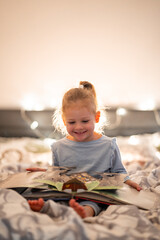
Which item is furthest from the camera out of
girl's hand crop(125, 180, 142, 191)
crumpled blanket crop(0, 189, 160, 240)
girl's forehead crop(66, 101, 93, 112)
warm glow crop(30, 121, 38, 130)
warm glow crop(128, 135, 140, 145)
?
warm glow crop(30, 121, 38, 130)

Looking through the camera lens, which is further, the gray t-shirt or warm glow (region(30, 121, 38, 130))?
warm glow (region(30, 121, 38, 130))

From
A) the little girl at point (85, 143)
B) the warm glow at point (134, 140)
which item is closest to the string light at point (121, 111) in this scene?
the warm glow at point (134, 140)

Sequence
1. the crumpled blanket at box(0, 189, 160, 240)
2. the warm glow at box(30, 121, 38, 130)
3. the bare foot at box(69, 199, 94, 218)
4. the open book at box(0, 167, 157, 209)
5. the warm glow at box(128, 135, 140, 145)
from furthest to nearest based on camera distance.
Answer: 1. the warm glow at box(30, 121, 38, 130)
2. the warm glow at box(128, 135, 140, 145)
3. the open book at box(0, 167, 157, 209)
4. the bare foot at box(69, 199, 94, 218)
5. the crumpled blanket at box(0, 189, 160, 240)

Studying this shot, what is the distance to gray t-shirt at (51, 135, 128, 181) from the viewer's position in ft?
3.16

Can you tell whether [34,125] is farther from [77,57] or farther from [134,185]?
[134,185]

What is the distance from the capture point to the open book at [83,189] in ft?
2.35

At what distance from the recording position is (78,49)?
2088 mm

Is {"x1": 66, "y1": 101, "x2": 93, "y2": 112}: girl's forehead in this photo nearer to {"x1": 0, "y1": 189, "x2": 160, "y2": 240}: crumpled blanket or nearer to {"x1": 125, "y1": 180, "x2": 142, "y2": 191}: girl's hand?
{"x1": 125, "y1": 180, "x2": 142, "y2": 191}: girl's hand

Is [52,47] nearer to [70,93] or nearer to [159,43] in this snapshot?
Result: [159,43]

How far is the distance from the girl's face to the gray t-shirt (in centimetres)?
6

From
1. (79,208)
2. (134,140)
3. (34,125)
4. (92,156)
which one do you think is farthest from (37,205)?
(34,125)

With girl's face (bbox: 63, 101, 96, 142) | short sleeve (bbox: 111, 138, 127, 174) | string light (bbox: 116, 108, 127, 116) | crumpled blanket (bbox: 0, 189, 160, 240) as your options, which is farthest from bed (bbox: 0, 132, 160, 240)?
string light (bbox: 116, 108, 127, 116)

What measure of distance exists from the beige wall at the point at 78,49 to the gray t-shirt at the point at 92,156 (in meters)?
1.29

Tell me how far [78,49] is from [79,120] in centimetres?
132
